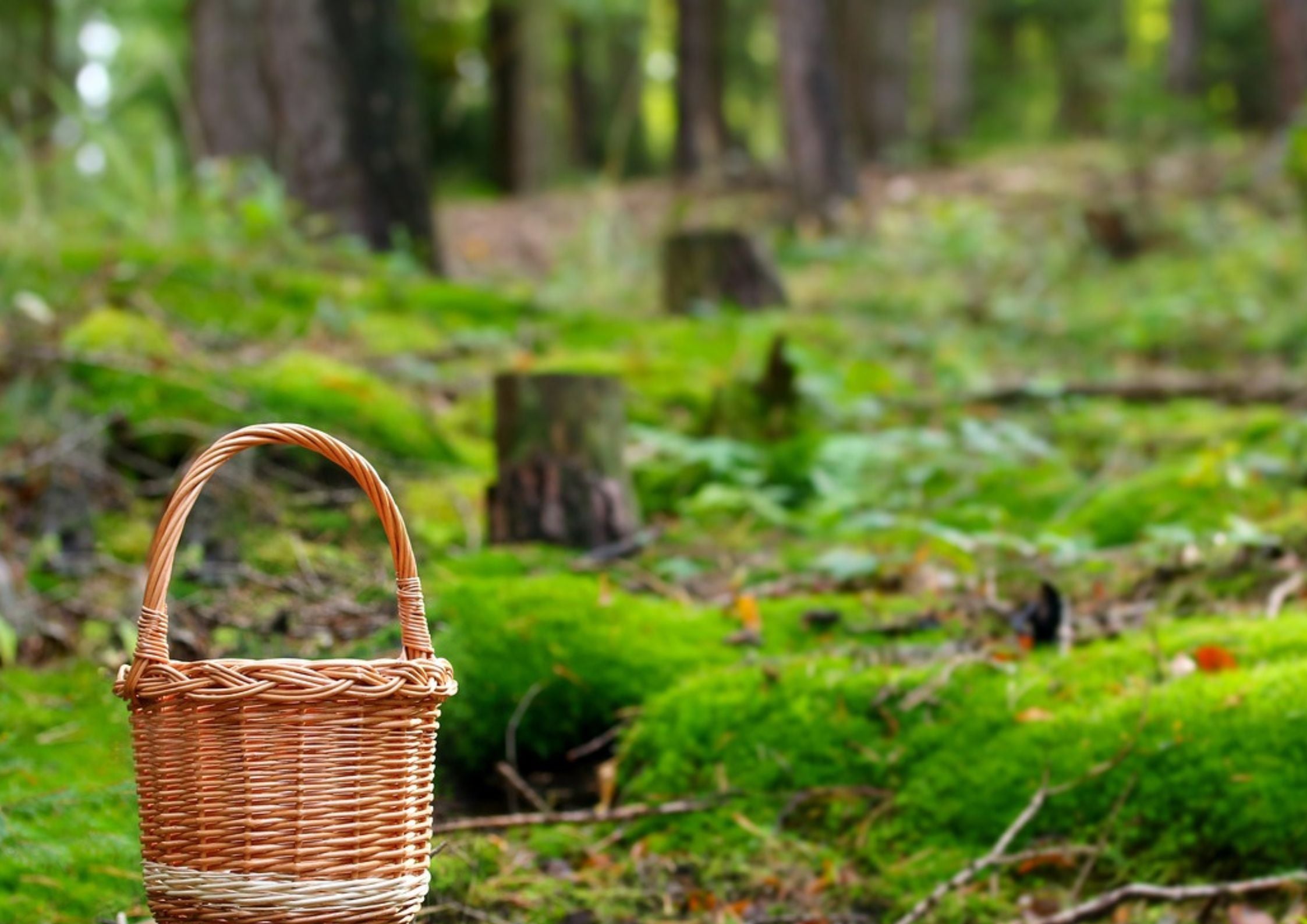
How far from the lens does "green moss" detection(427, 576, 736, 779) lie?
2668mm

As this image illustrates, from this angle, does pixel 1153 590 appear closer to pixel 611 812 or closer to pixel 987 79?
pixel 611 812

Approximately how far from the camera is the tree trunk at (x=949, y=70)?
1631cm

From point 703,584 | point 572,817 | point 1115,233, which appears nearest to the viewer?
point 572,817

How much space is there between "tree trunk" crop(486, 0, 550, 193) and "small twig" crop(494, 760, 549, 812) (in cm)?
1287

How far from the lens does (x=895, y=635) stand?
2.87 meters

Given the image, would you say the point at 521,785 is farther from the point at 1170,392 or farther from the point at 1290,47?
the point at 1290,47

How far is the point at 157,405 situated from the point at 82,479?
1.26ft

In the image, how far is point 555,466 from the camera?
11.6 ft

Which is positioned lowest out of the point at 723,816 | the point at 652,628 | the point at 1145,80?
the point at 723,816

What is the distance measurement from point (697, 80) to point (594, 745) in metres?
12.6

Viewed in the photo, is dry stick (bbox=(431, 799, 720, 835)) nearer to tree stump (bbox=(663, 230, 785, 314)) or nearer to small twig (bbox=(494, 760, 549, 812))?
small twig (bbox=(494, 760, 549, 812))

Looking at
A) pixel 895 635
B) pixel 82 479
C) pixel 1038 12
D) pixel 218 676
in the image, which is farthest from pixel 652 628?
pixel 1038 12

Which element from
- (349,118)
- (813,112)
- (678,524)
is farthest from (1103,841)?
(813,112)

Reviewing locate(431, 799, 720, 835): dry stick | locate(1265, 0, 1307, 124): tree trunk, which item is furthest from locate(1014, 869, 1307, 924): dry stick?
locate(1265, 0, 1307, 124): tree trunk
